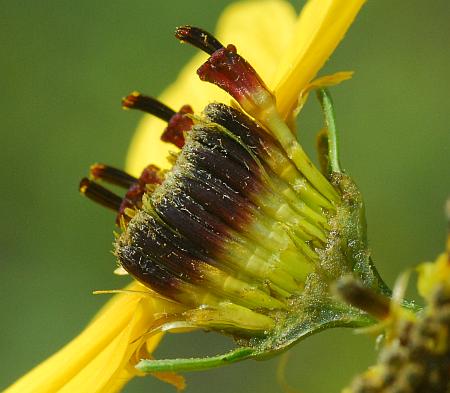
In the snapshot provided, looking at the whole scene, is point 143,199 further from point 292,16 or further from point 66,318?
point 66,318

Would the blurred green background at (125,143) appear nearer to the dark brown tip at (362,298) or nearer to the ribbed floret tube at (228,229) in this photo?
the ribbed floret tube at (228,229)

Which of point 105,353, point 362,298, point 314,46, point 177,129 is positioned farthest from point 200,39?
point 362,298

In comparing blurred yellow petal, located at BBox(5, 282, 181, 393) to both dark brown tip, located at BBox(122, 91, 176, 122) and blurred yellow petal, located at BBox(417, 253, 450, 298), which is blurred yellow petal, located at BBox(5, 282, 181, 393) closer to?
dark brown tip, located at BBox(122, 91, 176, 122)

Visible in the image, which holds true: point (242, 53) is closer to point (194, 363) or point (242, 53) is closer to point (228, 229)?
point (228, 229)

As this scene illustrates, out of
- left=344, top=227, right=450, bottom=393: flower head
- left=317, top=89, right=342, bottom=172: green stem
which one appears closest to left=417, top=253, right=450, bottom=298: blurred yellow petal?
left=344, top=227, right=450, bottom=393: flower head

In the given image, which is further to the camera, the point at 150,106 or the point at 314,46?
the point at 150,106

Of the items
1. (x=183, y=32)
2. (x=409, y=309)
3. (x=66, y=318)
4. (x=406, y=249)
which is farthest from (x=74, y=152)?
(x=409, y=309)
